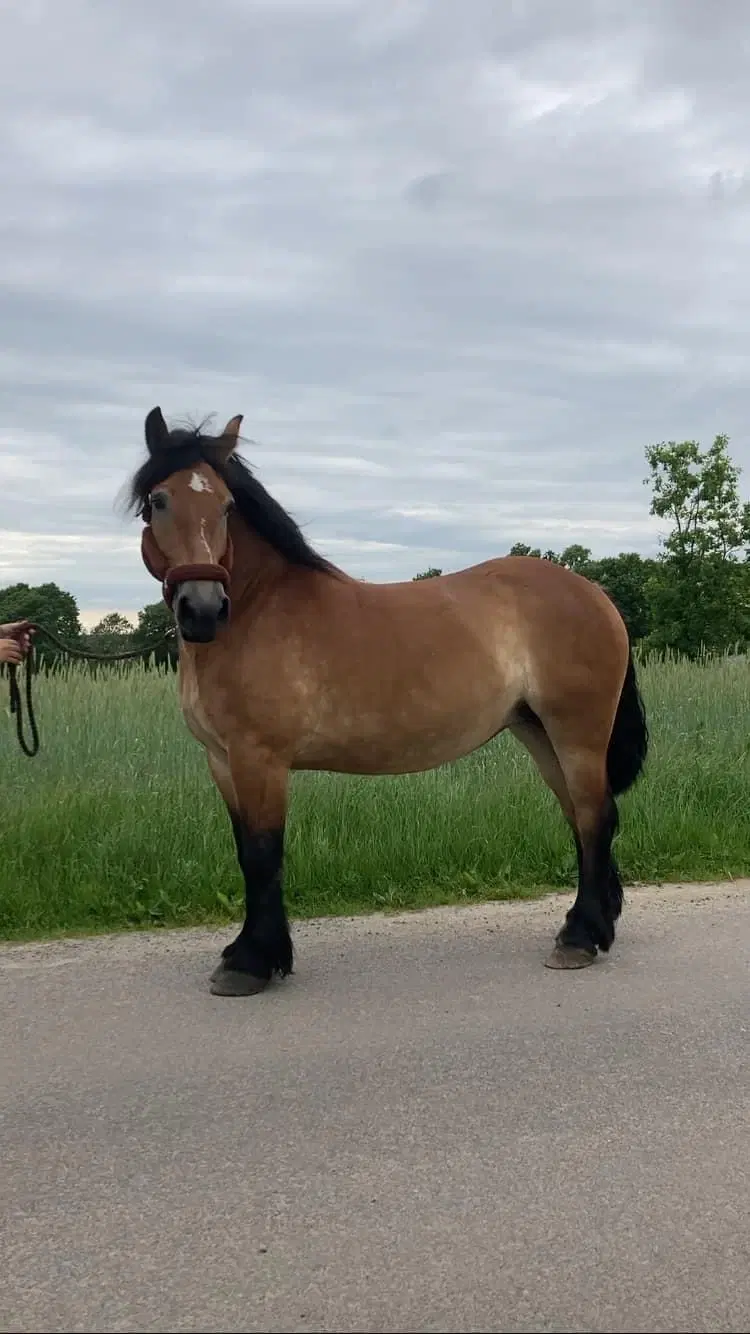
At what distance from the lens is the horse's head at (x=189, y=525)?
3270 mm

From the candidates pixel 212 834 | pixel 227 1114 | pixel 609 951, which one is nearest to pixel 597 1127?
pixel 227 1114

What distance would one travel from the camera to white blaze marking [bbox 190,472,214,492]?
338 cm

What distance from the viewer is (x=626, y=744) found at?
4461 millimetres

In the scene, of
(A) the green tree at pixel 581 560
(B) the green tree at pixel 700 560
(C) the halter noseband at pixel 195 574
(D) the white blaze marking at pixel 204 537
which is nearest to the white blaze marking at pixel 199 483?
(D) the white blaze marking at pixel 204 537

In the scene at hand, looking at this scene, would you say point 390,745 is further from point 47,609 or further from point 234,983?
point 47,609

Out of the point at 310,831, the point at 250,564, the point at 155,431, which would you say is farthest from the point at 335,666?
the point at 310,831

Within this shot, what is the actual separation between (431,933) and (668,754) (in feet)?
11.3

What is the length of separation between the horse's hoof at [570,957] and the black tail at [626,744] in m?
0.89

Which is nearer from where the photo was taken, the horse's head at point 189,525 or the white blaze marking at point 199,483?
the horse's head at point 189,525

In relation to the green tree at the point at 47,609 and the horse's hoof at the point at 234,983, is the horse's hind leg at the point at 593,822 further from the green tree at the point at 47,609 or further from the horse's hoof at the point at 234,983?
the green tree at the point at 47,609

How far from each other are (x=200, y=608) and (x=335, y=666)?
0.71 m

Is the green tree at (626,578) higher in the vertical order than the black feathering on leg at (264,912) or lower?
higher

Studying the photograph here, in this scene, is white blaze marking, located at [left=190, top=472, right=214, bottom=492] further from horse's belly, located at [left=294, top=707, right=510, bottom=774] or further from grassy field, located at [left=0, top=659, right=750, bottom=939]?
grassy field, located at [left=0, top=659, right=750, bottom=939]

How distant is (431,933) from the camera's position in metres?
4.15
